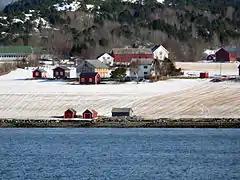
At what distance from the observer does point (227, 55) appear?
10219 centimetres

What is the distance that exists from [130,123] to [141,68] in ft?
82.6

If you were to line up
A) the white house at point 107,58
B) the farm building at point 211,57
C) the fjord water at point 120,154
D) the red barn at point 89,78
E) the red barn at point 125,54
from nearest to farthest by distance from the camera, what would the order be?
1. the fjord water at point 120,154
2. the red barn at point 89,78
3. the white house at point 107,58
4. the red barn at point 125,54
5. the farm building at point 211,57

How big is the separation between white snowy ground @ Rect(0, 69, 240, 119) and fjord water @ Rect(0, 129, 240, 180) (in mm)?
5911

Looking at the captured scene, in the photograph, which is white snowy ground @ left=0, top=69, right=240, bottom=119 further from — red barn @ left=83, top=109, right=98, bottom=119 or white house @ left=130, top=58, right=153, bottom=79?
white house @ left=130, top=58, right=153, bottom=79

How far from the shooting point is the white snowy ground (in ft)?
177

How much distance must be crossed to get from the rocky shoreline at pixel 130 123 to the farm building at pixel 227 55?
5271cm

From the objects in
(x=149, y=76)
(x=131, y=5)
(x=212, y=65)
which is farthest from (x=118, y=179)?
(x=131, y=5)

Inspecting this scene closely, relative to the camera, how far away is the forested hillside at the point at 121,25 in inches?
4879

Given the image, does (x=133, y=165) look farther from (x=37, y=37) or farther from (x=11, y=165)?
(x=37, y=37)

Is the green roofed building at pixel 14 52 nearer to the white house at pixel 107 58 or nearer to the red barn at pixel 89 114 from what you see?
the white house at pixel 107 58

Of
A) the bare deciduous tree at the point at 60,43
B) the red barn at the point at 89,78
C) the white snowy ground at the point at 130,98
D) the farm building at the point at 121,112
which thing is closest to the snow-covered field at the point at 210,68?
the red barn at the point at 89,78

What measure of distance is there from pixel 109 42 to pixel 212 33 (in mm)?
23654

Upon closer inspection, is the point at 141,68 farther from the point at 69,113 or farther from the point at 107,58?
the point at 107,58

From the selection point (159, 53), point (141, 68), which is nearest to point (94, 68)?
point (141, 68)
